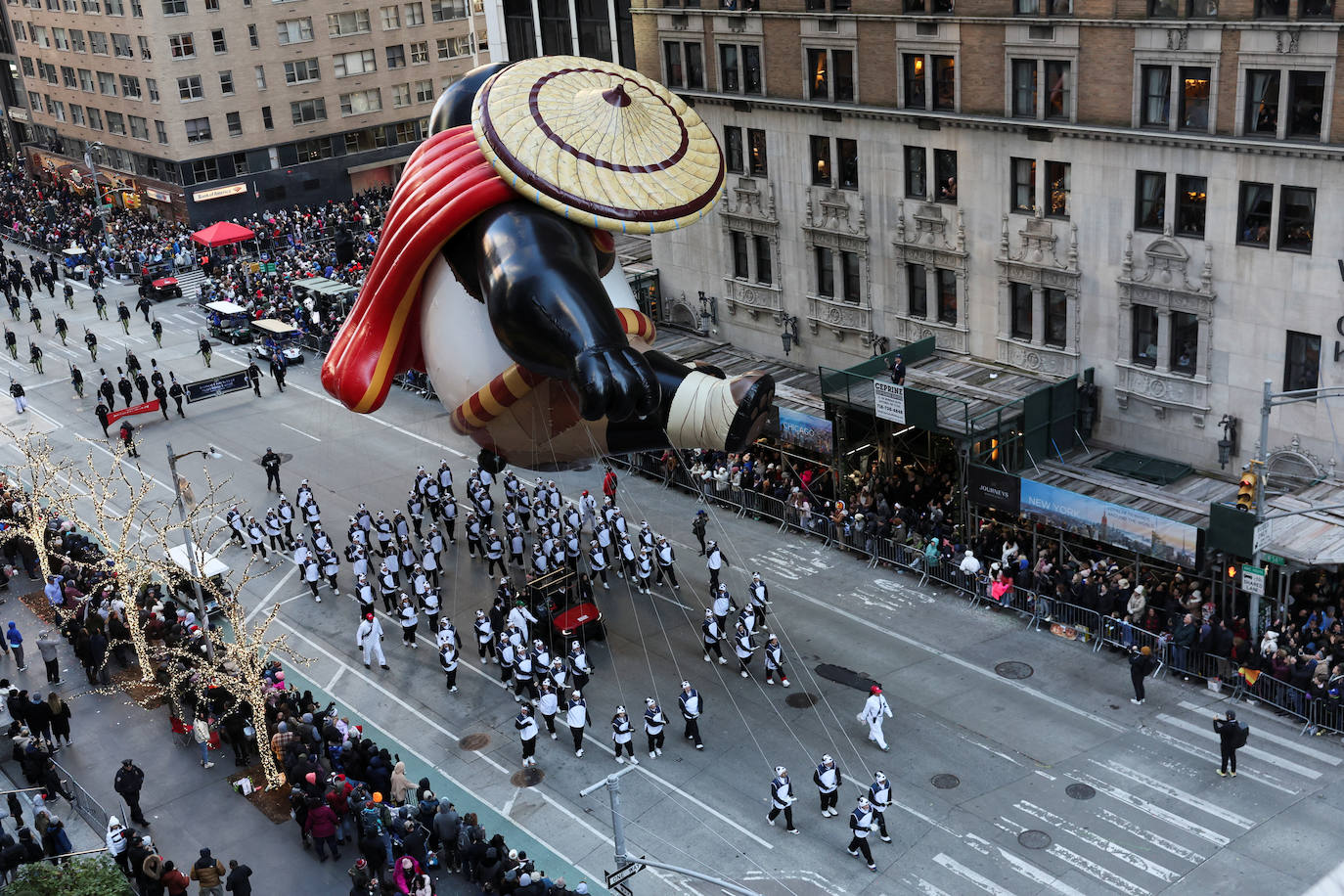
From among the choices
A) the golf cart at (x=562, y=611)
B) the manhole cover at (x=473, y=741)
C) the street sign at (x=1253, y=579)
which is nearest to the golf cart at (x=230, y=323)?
the golf cart at (x=562, y=611)

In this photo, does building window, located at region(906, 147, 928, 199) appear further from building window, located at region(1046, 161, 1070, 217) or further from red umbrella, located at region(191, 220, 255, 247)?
red umbrella, located at region(191, 220, 255, 247)

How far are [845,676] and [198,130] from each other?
6016 centimetres

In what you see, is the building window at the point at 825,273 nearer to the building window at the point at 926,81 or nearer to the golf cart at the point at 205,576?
the building window at the point at 926,81

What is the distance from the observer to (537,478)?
43.4m

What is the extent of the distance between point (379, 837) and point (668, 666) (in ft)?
30.0

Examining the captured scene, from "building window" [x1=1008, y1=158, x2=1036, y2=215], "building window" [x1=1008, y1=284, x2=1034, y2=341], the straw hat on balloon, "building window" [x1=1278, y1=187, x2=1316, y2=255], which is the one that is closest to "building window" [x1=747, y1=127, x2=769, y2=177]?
"building window" [x1=1008, y1=158, x2=1036, y2=215]

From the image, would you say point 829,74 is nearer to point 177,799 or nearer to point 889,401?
point 889,401

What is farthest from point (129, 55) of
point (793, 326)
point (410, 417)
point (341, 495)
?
point (793, 326)

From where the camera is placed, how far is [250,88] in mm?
80062

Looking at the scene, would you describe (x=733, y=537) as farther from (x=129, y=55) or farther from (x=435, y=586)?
(x=129, y=55)

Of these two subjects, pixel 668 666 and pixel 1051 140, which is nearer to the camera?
pixel 668 666

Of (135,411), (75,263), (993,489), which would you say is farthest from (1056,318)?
(75,263)

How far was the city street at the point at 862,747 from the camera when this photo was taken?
24.9 meters

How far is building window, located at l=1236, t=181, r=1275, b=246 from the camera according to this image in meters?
31.3
